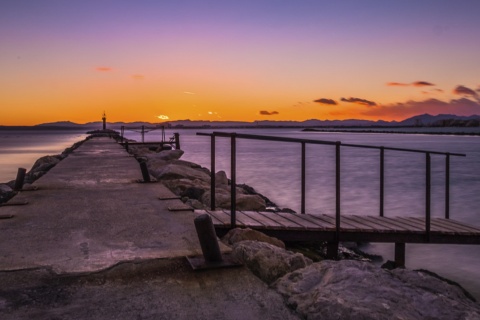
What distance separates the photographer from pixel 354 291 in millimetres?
2799

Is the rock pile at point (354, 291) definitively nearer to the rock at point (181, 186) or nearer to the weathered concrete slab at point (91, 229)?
the weathered concrete slab at point (91, 229)

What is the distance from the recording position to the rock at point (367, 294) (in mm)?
2578

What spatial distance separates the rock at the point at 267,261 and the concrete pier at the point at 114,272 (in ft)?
0.55

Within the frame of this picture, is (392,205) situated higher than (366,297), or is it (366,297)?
(366,297)

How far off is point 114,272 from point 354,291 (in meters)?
1.58

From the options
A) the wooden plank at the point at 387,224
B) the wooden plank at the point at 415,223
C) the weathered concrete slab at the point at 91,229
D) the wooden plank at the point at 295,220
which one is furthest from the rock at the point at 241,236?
the wooden plank at the point at 415,223

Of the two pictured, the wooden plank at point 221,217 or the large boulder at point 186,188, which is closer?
the wooden plank at point 221,217

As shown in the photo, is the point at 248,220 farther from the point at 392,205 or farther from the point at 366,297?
the point at 392,205

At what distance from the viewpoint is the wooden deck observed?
5.73 metres

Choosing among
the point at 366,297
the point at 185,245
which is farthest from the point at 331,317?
the point at 185,245

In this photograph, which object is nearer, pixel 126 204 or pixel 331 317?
pixel 331 317

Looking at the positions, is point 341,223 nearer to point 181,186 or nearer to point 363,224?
point 363,224

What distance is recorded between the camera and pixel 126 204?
6.00m

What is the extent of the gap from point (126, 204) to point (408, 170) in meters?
23.5
